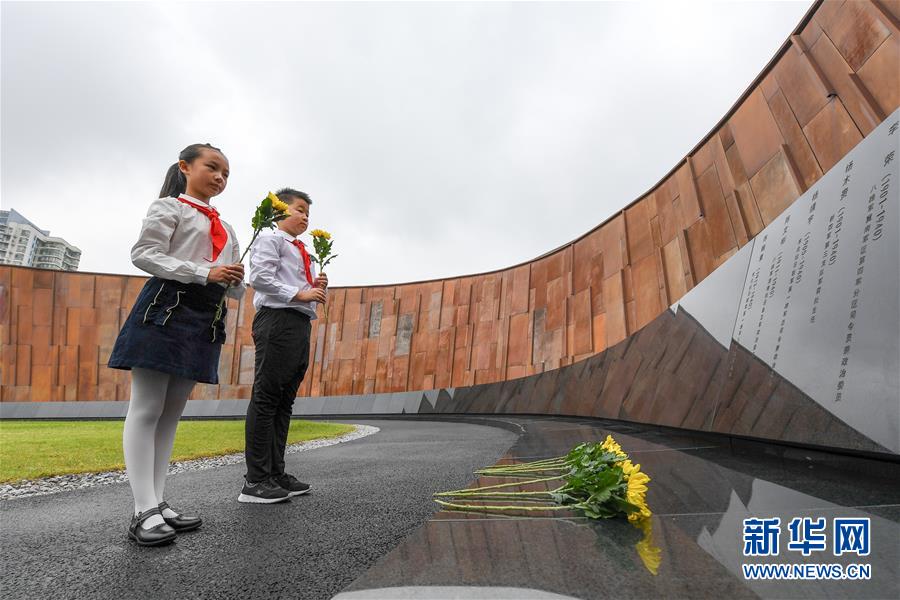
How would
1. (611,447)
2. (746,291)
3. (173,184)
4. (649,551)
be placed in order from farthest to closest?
(746,291), (173,184), (611,447), (649,551)

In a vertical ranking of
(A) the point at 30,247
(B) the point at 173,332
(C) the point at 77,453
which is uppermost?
(A) the point at 30,247

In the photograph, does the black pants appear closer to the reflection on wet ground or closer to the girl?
the girl

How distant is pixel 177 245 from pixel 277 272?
670 millimetres

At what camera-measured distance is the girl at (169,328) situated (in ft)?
5.70

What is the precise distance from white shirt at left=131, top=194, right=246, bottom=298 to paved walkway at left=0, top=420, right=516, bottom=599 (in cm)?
89

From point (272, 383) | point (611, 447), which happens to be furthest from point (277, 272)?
point (611, 447)

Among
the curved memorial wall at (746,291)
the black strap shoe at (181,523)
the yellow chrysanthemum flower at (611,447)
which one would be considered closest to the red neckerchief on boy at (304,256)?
the black strap shoe at (181,523)

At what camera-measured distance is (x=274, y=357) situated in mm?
2430

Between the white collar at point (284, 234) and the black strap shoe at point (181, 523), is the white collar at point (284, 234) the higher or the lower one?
the higher one

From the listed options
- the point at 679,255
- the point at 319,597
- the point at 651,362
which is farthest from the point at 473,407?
the point at 319,597

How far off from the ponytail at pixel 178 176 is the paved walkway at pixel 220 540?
52.0 inches

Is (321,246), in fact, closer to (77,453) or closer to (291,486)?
(291,486)

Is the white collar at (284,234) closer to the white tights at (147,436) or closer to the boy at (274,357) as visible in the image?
the boy at (274,357)

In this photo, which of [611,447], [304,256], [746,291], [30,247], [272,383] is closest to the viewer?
[611,447]
